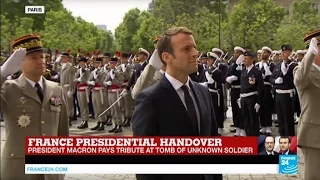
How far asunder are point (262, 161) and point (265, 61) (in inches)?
137

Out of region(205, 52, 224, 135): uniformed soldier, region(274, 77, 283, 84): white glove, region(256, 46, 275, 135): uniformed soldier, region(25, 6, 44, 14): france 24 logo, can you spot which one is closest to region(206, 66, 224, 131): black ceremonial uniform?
region(205, 52, 224, 135): uniformed soldier

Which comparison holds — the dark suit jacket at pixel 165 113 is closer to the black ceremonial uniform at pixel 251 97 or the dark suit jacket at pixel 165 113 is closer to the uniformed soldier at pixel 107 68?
the black ceremonial uniform at pixel 251 97

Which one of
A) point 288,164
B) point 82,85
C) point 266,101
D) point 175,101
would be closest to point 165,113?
point 175,101

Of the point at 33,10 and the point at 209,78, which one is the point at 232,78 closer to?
the point at 209,78

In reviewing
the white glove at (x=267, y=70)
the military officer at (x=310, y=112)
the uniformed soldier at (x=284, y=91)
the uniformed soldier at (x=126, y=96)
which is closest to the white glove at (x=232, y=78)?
the white glove at (x=267, y=70)

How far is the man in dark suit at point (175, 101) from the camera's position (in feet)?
7.05

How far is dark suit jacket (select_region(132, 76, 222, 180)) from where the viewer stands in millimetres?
2137

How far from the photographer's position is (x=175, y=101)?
2180mm

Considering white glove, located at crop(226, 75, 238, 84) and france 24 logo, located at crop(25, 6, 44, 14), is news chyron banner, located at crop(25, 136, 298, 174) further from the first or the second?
white glove, located at crop(226, 75, 238, 84)

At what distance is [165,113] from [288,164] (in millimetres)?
1272

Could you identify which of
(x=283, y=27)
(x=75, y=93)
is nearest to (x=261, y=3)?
(x=283, y=27)

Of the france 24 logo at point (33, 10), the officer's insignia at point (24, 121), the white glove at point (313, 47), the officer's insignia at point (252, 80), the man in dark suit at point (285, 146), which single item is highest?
the france 24 logo at point (33, 10)

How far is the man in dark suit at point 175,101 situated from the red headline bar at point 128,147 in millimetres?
529

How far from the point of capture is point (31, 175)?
9.30ft
